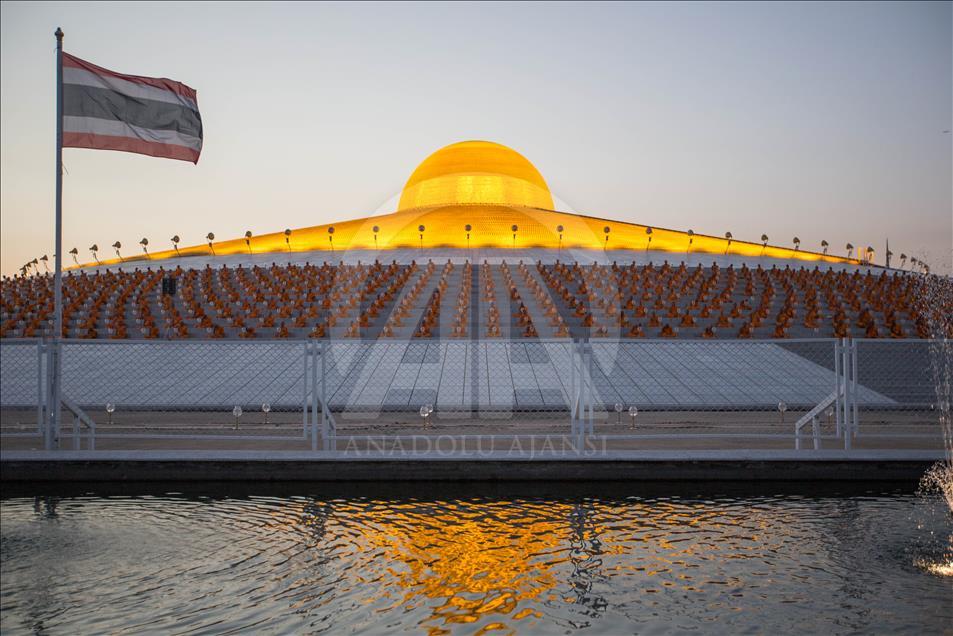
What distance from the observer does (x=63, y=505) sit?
827cm

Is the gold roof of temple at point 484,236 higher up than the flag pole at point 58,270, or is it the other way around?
the gold roof of temple at point 484,236

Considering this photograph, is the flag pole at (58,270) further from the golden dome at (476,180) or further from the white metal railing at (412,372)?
the golden dome at (476,180)

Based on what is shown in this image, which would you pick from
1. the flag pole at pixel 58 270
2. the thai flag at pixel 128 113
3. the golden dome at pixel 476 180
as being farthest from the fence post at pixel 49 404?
the golden dome at pixel 476 180

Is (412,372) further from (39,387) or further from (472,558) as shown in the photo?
(472,558)

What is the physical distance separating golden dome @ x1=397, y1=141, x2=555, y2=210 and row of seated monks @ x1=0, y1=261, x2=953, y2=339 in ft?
81.7

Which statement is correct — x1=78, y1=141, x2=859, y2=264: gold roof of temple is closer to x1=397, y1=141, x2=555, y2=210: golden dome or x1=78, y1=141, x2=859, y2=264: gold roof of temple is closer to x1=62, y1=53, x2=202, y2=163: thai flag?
x1=397, y1=141, x2=555, y2=210: golden dome

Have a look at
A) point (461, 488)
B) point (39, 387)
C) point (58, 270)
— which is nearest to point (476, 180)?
point (58, 270)

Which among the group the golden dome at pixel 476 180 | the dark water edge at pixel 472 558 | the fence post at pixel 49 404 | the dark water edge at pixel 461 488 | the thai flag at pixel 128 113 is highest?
the golden dome at pixel 476 180

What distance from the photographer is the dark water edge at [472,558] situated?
5.25 m

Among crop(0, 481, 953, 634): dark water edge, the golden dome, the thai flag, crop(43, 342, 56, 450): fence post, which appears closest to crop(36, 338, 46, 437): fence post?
crop(43, 342, 56, 450): fence post

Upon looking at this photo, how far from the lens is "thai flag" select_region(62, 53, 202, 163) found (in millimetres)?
11906

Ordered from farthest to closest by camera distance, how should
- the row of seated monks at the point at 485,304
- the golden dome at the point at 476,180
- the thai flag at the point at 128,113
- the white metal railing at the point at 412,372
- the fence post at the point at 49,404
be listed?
1. the golden dome at the point at 476,180
2. the row of seated monks at the point at 485,304
3. the white metal railing at the point at 412,372
4. the thai flag at the point at 128,113
5. the fence post at the point at 49,404

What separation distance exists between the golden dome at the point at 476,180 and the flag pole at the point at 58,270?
40284mm

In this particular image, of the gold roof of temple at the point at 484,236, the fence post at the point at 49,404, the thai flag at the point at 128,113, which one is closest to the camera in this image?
the fence post at the point at 49,404
